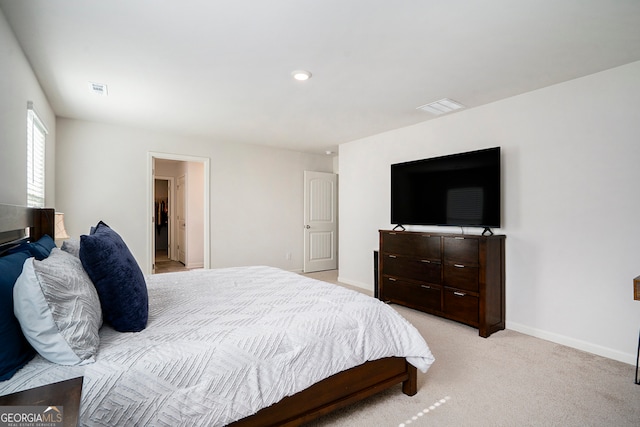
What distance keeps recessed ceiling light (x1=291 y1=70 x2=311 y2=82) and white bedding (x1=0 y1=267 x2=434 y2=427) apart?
185 cm

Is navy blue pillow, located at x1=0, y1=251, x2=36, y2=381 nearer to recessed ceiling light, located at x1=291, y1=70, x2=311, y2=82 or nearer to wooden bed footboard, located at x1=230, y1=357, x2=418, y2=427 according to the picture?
wooden bed footboard, located at x1=230, y1=357, x2=418, y2=427

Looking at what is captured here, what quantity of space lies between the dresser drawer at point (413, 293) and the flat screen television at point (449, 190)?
0.79 metres

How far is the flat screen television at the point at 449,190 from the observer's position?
333 centimetres

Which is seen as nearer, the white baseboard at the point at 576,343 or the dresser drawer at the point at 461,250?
the white baseboard at the point at 576,343

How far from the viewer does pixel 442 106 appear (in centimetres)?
358

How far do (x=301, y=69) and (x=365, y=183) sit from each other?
8.81 feet

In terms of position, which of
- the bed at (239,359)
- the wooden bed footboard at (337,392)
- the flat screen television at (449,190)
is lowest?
the wooden bed footboard at (337,392)

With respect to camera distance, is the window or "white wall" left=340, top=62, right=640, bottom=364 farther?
the window

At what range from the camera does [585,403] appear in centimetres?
201

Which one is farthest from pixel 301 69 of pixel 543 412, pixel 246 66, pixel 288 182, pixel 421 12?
pixel 288 182

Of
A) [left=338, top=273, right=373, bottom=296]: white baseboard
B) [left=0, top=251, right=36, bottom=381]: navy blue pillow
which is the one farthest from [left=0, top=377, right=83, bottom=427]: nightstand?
[left=338, top=273, right=373, bottom=296]: white baseboard

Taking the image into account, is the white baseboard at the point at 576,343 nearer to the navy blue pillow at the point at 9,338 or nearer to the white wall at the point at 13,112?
the navy blue pillow at the point at 9,338
